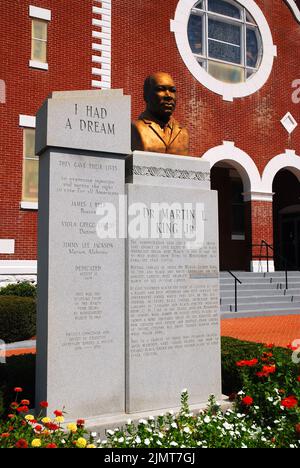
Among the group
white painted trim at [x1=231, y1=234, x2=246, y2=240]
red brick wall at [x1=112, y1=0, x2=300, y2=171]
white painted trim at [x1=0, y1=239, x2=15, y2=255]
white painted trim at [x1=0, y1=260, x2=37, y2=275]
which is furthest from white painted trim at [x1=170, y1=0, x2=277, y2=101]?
white painted trim at [x1=0, y1=260, x2=37, y2=275]

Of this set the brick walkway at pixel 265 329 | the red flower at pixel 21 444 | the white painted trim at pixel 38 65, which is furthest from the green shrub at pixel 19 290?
the red flower at pixel 21 444

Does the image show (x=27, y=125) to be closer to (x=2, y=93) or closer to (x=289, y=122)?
(x=2, y=93)

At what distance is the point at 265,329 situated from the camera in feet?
35.8

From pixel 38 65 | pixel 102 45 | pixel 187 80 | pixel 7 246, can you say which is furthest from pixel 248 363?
pixel 187 80

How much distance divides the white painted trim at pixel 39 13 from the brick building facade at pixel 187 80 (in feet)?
0.09

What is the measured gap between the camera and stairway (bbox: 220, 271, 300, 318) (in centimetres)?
1330

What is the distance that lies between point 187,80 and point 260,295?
793 centimetres

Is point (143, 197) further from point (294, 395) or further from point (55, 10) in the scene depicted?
point (55, 10)

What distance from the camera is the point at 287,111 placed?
18.8 metres

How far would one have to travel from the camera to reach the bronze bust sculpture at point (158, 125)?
5.45 metres

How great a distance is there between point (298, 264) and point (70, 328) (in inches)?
808

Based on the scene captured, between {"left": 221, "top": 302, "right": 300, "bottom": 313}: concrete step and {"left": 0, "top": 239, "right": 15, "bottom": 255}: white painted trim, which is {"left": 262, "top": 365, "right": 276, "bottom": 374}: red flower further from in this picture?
{"left": 0, "top": 239, "right": 15, "bottom": 255}: white painted trim

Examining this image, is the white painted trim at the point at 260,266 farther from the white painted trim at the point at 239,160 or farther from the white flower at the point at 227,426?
the white flower at the point at 227,426
